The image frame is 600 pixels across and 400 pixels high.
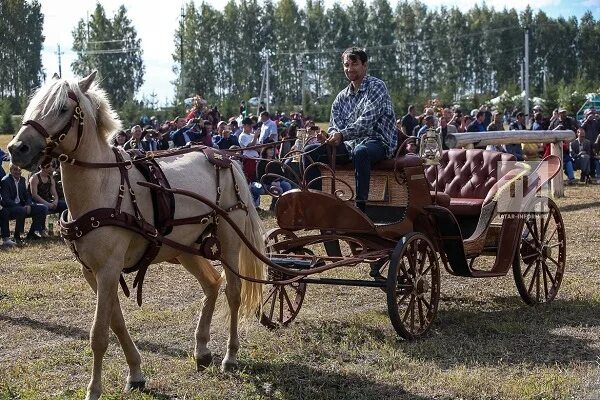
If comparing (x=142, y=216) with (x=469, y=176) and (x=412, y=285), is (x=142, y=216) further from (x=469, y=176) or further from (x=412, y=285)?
(x=469, y=176)

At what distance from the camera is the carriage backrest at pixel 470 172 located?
7.46 m

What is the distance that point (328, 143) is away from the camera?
→ 19.8ft

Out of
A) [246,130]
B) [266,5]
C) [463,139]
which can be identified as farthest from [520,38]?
[463,139]

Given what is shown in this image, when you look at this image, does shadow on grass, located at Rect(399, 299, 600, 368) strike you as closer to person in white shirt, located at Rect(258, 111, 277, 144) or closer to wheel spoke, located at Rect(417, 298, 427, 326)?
wheel spoke, located at Rect(417, 298, 427, 326)

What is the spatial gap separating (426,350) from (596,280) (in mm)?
3045

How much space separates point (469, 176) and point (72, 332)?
365 cm

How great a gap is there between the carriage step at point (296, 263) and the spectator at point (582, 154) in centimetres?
1377

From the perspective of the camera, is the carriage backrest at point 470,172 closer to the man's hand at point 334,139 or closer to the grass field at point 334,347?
the grass field at point 334,347

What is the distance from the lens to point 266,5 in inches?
2643

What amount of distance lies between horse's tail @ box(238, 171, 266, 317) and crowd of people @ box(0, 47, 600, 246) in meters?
0.37

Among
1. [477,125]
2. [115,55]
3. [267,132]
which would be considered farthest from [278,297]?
[115,55]

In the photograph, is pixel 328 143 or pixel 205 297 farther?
pixel 328 143

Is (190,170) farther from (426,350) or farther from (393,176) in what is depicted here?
(426,350)

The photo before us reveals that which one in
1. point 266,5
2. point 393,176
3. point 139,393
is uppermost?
point 266,5
